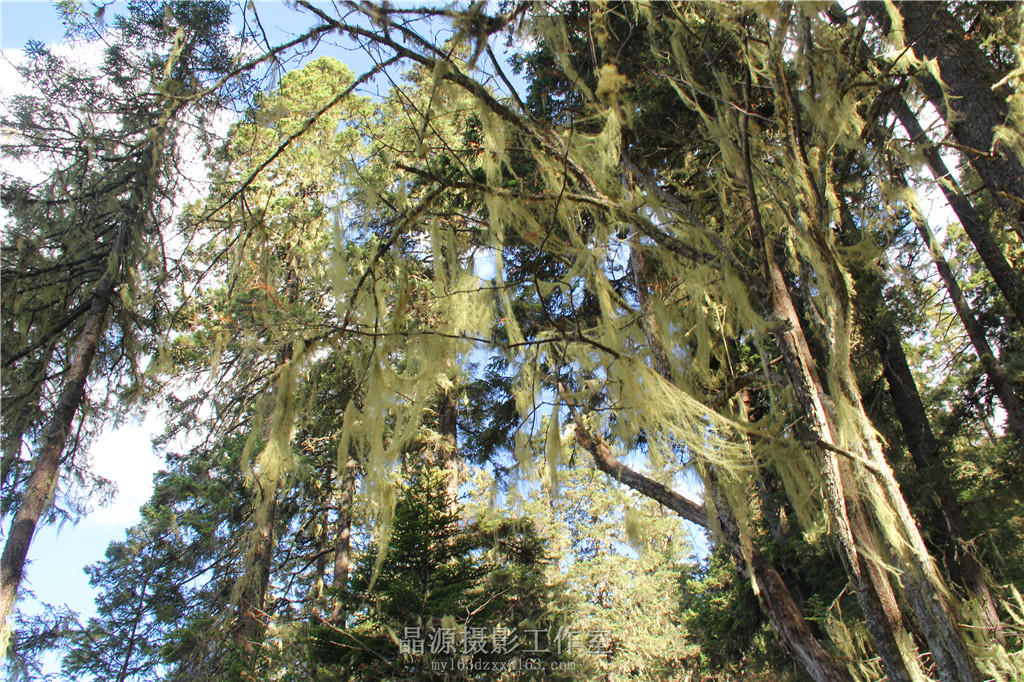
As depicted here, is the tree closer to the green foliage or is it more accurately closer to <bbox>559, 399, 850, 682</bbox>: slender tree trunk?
the green foliage

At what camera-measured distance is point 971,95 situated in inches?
181

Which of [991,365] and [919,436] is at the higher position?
[991,365]

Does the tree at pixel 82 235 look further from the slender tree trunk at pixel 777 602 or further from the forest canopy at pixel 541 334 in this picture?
the slender tree trunk at pixel 777 602

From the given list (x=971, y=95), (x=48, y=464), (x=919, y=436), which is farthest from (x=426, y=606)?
(x=971, y=95)

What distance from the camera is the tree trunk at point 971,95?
174 inches

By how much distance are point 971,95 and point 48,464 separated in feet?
27.7

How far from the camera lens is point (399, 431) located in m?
2.63

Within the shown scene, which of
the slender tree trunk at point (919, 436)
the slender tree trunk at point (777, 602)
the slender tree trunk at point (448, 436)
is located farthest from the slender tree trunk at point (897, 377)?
the slender tree trunk at point (448, 436)

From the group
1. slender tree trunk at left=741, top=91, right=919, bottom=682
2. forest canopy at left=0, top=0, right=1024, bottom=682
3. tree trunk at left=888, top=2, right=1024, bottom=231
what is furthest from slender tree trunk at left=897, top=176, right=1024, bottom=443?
slender tree trunk at left=741, top=91, right=919, bottom=682

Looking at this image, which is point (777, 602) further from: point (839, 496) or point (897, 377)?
point (897, 377)

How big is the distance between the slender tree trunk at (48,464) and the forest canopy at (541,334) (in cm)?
4

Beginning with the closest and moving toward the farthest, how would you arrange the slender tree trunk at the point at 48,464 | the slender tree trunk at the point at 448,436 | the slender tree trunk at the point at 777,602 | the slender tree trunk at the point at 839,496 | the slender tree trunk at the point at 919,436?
the slender tree trunk at the point at 839,496
the slender tree trunk at the point at 777,602
the slender tree trunk at the point at 48,464
the slender tree trunk at the point at 919,436
the slender tree trunk at the point at 448,436

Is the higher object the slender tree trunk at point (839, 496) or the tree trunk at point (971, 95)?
the tree trunk at point (971, 95)

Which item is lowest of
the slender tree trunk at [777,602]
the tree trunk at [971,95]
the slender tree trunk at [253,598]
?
the slender tree trunk at [777,602]
